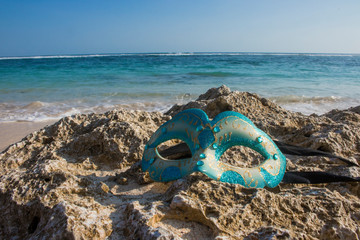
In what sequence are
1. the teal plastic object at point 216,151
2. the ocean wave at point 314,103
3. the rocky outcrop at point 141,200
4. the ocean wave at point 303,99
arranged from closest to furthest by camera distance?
the rocky outcrop at point 141,200 < the teal plastic object at point 216,151 < the ocean wave at point 314,103 < the ocean wave at point 303,99

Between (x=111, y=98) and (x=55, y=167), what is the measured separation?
608 centimetres

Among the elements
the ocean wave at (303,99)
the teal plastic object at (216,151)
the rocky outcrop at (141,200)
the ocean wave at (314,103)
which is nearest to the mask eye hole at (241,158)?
the rocky outcrop at (141,200)

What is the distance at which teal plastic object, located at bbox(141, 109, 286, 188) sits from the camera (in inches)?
61.1

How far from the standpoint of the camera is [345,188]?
5.63 ft

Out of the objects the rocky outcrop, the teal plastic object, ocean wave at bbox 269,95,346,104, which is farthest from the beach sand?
ocean wave at bbox 269,95,346,104

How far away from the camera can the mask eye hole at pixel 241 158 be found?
2.01 metres

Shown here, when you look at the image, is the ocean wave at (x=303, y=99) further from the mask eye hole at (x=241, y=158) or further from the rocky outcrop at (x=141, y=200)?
the mask eye hole at (x=241, y=158)

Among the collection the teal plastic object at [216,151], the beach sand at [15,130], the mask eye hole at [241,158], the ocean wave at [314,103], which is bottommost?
the beach sand at [15,130]

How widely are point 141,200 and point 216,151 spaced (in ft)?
1.80

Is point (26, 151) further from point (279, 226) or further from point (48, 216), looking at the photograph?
point (279, 226)

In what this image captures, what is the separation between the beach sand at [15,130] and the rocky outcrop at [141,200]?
173 cm

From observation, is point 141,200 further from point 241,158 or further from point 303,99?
point 303,99

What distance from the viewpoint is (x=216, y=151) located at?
5.44 feet

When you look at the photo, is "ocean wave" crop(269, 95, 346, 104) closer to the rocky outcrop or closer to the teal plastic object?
the rocky outcrop
